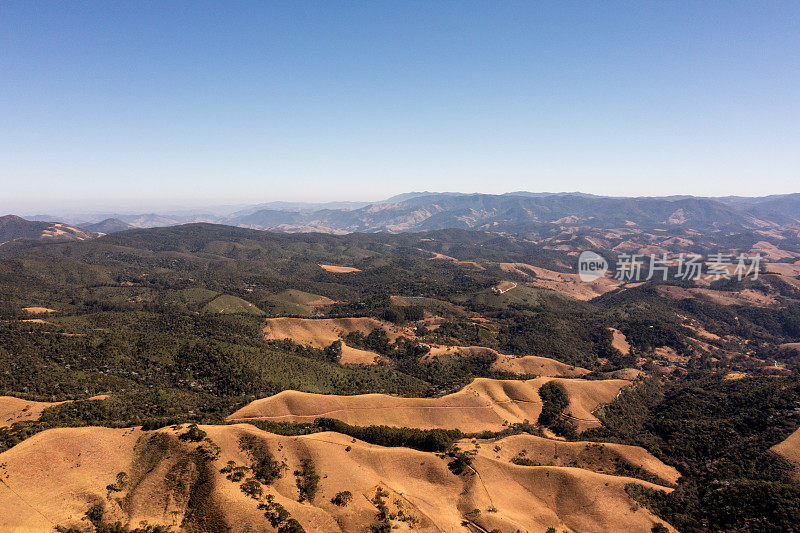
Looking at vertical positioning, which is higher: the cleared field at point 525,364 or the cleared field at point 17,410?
the cleared field at point 17,410

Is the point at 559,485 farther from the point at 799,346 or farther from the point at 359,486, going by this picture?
the point at 799,346

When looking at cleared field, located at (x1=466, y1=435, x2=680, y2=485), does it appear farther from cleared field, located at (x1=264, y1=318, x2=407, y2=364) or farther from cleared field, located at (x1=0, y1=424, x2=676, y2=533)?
cleared field, located at (x1=264, y1=318, x2=407, y2=364)

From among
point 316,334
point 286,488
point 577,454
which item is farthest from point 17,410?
point 577,454

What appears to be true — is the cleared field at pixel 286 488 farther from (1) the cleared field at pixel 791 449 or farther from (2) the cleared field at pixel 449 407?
(1) the cleared field at pixel 791 449

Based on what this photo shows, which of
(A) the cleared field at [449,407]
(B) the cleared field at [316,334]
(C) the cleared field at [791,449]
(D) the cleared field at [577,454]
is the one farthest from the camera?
(B) the cleared field at [316,334]

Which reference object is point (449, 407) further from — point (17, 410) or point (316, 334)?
point (17, 410)

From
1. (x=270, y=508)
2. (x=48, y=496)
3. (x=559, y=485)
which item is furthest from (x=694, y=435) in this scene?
(x=48, y=496)

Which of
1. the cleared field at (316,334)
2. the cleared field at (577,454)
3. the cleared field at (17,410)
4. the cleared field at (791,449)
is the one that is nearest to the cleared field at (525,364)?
the cleared field at (316,334)
